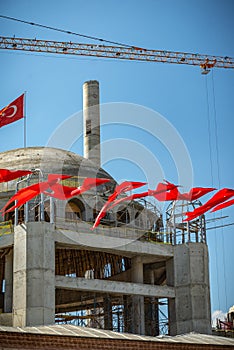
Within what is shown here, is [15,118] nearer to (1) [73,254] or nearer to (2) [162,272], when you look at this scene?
(1) [73,254]

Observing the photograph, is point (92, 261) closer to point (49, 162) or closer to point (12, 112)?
point (49, 162)

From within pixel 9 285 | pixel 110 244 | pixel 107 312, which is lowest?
pixel 107 312

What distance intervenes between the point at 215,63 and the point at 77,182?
118 feet

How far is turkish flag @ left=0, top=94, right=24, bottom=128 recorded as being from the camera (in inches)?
2201

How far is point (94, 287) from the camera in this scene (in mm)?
50625

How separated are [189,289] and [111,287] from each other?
5901mm

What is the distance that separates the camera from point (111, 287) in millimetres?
51531

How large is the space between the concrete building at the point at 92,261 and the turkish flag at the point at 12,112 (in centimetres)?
447

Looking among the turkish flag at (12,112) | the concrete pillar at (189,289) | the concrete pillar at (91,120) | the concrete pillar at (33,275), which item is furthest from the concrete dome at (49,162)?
the concrete pillar at (189,289)

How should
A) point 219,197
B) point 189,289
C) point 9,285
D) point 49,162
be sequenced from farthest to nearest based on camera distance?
point 49,162 < point 189,289 < point 9,285 < point 219,197

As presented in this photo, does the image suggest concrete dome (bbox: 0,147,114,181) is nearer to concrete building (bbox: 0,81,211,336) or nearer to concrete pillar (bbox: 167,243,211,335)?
concrete building (bbox: 0,81,211,336)

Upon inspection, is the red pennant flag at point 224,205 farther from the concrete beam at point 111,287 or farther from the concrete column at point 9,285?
the concrete column at point 9,285

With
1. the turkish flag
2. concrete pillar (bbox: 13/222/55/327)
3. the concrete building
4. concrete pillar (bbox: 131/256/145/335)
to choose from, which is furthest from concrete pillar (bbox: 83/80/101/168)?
concrete pillar (bbox: 13/222/55/327)

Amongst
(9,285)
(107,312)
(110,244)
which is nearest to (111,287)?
(110,244)
